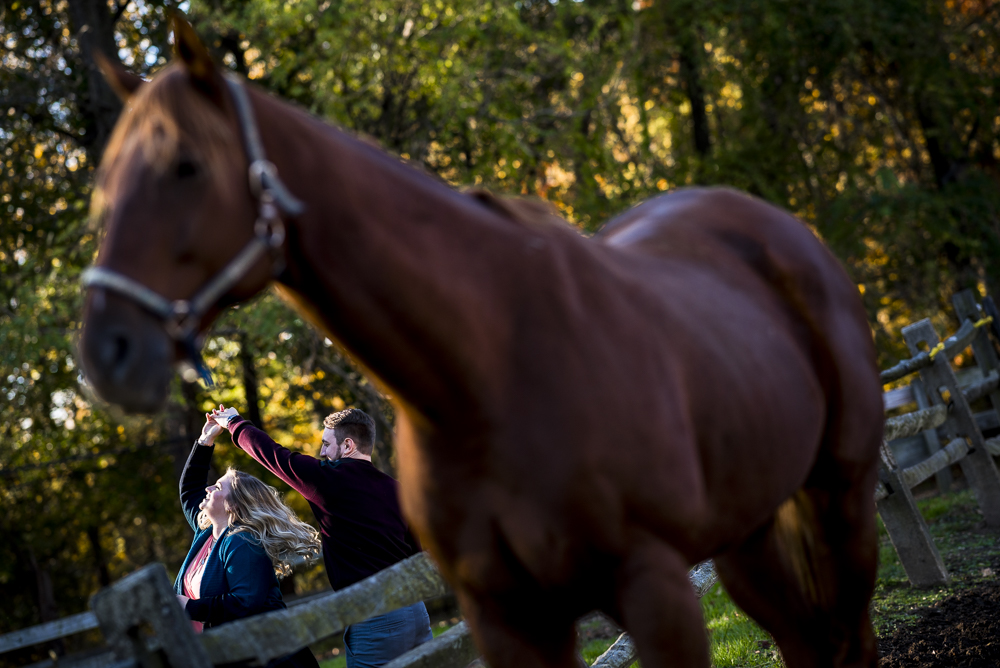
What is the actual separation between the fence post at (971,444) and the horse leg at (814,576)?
4.89 m

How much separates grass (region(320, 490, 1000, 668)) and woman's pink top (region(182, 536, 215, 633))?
Result: 2.15m

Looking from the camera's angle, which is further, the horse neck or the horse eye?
the horse neck

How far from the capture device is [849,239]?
11.3m

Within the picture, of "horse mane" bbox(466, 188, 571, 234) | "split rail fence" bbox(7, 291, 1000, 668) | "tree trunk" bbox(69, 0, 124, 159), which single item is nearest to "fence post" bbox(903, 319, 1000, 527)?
"split rail fence" bbox(7, 291, 1000, 668)

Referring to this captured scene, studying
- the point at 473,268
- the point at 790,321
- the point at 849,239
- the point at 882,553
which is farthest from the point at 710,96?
the point at 473,268

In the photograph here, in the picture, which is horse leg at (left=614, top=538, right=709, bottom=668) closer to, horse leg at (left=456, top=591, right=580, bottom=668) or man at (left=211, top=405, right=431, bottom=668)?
horse leg at (left=456, top=591, right=580, bottom=668)

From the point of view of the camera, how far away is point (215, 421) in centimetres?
391

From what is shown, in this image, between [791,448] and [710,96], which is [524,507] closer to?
[791,448]

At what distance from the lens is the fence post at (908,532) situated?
506 centimetres

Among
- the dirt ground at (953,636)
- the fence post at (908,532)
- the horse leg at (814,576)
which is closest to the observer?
the horse leg at (814,576)

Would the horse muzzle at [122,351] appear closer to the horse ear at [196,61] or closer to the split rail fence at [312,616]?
the horse ear at [196,61]

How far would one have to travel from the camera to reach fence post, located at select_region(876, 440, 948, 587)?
5059mm

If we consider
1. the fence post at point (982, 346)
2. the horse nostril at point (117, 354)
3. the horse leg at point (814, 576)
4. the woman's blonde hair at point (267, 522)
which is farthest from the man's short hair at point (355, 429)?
the fence post at point (982, 346)

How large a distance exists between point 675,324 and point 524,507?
0.56 metres
